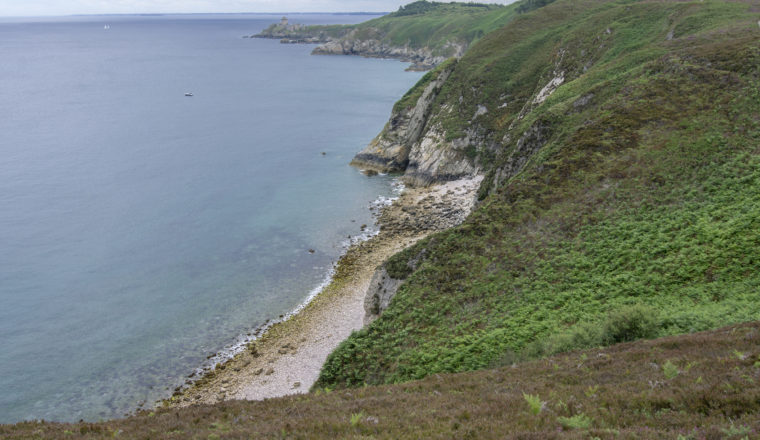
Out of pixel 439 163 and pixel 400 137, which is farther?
pixel 400 137

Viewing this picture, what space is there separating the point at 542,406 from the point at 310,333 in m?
30.6

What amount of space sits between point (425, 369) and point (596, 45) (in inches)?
2451

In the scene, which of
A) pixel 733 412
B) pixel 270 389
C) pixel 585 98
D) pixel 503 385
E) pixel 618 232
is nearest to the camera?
pixel 733 412

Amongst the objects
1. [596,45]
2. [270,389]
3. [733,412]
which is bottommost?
[270,389]

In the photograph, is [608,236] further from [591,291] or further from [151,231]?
[151,231]

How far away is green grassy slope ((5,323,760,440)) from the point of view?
11.9 metres

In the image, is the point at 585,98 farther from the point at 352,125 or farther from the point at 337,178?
the point at 352,125

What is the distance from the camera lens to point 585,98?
161 ft

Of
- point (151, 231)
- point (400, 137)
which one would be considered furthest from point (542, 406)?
point (400, 137)

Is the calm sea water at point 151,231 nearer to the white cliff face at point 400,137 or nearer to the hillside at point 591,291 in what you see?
the white cliff face at point 400,137

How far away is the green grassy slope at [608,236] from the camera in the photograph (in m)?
25.7

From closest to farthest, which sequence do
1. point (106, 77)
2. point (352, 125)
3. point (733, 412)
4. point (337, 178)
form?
point (733, 412) < point (337, 178) < point (352, 125) < point (106, 77)

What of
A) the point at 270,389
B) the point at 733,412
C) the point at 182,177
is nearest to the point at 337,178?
the point at 182,177

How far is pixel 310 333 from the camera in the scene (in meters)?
42.0
